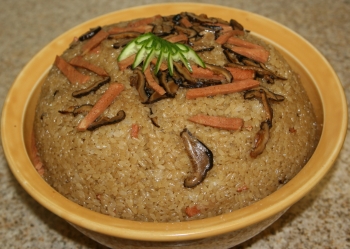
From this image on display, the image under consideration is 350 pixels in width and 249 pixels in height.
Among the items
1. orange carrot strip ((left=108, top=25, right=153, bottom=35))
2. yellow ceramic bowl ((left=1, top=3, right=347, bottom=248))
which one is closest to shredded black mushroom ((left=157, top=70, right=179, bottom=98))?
orange carrot strip ((left=108, top=25, right=153, bottom=35))

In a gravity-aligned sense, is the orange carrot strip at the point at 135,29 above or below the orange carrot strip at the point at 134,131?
above

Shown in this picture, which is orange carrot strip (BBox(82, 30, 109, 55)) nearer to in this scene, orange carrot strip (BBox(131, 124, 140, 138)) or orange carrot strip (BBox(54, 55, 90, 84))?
orange carrot strip (BBox(54, 55, 90, 84))

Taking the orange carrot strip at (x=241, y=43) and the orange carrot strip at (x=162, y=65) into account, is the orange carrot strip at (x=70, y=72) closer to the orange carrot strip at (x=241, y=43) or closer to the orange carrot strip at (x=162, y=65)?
the orange carrot strip at (x=162, y=65)

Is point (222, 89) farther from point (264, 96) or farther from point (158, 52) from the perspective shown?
point (158, 52)

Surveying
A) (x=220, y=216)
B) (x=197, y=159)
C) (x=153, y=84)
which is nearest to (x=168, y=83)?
(x=153, y=84)

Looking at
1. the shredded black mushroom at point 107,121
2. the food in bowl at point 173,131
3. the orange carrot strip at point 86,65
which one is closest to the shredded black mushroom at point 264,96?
the food in bowl at point 173,131

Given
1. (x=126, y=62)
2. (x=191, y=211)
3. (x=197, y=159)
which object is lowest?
(x=191, y=211)
